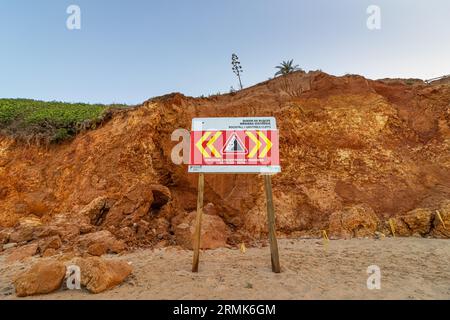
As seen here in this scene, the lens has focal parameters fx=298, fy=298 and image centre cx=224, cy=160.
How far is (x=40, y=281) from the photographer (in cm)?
493

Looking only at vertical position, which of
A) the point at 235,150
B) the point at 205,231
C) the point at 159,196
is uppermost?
the point at 235,150

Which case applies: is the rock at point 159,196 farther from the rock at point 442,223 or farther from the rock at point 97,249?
the rock at point 442,223

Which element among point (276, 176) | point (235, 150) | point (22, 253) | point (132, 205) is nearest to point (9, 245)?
point (22, 253)

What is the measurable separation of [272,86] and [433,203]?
25.1 feet

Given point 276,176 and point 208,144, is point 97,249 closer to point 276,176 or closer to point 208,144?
point 208,144

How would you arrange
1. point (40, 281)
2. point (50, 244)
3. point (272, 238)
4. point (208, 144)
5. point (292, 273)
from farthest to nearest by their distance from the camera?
point (50, 244) < point (208, 144) < point (272, 238) < point (292, 273) < point (40, 281)

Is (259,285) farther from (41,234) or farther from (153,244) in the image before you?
(41,234)

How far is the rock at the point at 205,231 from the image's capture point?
8.10m

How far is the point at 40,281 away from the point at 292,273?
4419 mm

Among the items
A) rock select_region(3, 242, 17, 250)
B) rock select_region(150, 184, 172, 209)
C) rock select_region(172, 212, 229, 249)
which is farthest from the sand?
rock select_region(150, 184, 172, 209)

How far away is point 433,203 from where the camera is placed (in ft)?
30.5

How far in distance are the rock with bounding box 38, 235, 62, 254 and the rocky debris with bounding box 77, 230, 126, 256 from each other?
0.51 m

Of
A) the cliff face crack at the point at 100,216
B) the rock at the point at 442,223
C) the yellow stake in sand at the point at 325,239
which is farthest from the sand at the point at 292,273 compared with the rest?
the cliff face crack at the point at 100,216

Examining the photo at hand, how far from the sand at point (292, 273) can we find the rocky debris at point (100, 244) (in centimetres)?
48
